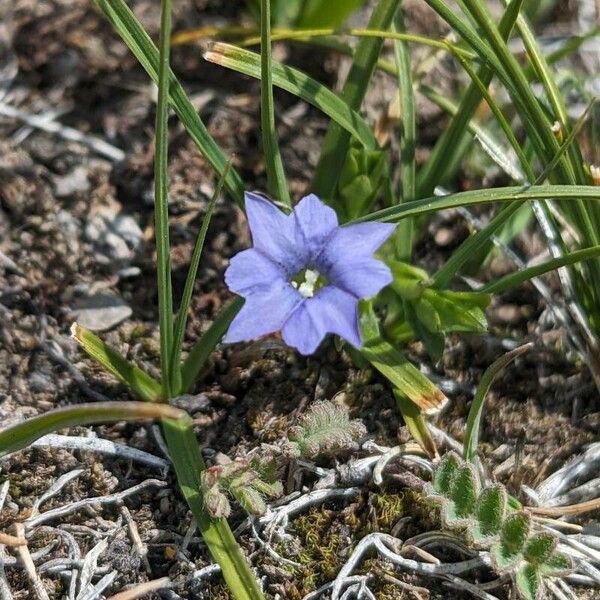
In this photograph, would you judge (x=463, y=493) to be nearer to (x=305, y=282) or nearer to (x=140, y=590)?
(x=305, y=282)

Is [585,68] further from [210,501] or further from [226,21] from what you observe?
[210,501]

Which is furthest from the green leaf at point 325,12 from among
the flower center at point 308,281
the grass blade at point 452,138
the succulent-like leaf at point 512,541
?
the succulent-like leaf at point 512,541

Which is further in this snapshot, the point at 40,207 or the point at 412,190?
the point at 40,207

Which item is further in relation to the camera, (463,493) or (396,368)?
(396,368)

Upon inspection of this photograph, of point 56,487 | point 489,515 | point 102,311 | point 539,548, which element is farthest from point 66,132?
point 539,548

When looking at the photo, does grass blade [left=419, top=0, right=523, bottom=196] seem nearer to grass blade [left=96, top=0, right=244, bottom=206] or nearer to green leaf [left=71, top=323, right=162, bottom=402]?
grass blade [left=96, top=0, right=244, bottom=206]

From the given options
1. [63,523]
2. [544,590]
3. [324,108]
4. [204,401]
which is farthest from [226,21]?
[544,590]
